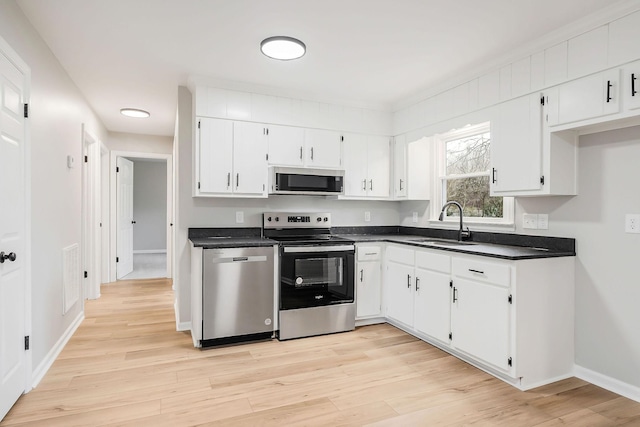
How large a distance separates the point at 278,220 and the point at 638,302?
294 centimetres

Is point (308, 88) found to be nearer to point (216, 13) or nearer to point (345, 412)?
point (216, 13)

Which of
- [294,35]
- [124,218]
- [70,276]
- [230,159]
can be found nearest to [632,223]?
[294,35]

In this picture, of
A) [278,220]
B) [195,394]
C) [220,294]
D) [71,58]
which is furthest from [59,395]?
[71,58]

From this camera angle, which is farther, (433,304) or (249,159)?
(249,159)

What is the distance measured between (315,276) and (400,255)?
86 centimetres

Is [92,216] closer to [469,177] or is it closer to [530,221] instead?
[469,177]

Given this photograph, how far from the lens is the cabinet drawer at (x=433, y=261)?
9.64 feet

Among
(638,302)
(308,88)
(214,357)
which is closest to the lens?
(638,302)

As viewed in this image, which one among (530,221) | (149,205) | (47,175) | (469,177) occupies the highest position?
(469,177)

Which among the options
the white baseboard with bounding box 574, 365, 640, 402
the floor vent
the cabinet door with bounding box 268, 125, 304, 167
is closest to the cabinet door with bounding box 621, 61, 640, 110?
the white baseboard with bounding box 574, 365, 640, 402

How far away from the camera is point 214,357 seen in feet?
9.61

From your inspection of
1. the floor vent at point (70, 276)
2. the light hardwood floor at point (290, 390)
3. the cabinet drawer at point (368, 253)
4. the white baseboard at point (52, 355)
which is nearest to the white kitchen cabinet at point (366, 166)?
the cabinet drawer at point (368, 253)

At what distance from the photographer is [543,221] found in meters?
2.82

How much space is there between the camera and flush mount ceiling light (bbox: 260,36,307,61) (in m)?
2.61
